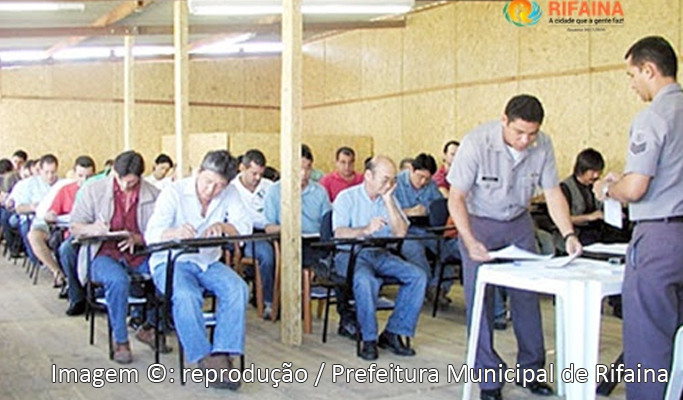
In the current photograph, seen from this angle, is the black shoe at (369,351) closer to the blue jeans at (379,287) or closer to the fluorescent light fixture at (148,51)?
the blue jeans at (379,287)

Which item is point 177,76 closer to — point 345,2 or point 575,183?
point 345,2

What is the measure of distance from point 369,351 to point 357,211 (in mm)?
845

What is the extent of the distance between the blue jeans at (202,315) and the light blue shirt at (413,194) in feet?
8.46

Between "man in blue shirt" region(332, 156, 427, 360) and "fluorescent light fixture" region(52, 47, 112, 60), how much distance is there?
8970 millimetres

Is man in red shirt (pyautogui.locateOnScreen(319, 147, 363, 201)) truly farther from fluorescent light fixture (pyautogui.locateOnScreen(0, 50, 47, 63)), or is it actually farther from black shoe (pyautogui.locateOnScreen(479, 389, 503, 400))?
fluorescent light fixture (pyautogui.locateOnScreen(0, 50, 47, 63))

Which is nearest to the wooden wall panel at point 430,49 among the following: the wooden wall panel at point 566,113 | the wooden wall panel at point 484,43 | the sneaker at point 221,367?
the wooden wall panel at point 484,43

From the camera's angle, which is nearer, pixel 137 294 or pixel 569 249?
pixel 569 249

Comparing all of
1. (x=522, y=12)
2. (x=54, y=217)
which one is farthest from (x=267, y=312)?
(x=522, y=12)

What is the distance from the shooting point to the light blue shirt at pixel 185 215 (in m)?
4.08

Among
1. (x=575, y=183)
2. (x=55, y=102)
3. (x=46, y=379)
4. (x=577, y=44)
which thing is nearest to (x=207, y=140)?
(x=55, y=102)

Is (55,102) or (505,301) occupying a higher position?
(55,102)

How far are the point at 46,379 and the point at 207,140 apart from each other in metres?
7.88

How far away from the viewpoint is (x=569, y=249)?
3.34 m

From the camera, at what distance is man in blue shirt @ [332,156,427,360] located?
14.6ft
